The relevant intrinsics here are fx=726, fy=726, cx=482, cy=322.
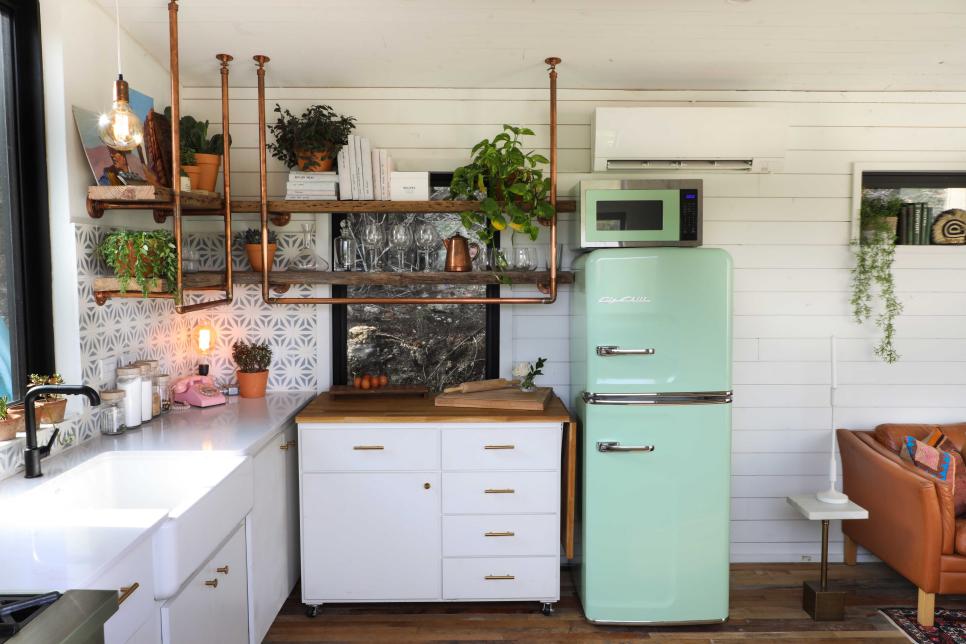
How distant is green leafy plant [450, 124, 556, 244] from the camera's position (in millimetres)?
3127

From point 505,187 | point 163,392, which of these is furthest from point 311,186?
point 163,392

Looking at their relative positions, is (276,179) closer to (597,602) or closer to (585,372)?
(585,372)

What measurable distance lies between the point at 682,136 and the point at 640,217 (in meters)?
0.56

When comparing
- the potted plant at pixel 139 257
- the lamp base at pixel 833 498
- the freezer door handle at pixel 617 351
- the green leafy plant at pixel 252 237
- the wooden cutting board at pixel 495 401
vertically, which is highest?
the green leafy plant at pixel 252 237

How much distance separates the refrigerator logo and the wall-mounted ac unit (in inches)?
30.4

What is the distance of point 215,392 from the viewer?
3.29 meters

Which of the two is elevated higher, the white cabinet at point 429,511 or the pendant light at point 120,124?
the pendant light at point 120,124

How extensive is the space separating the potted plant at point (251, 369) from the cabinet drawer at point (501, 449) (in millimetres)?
994

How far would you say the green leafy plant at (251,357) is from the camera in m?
3.45

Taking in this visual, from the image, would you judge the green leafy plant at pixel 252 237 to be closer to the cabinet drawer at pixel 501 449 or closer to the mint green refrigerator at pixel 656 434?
the cabinet drawer at pixel 501 449

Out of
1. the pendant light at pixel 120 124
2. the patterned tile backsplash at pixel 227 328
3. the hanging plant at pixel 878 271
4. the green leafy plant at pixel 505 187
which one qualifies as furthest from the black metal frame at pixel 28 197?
the hanging plant at pixel 878 271

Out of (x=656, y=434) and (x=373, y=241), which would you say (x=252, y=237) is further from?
(x=656, y=434)

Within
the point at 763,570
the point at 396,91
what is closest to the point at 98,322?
the point at 396,91

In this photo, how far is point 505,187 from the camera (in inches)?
125
